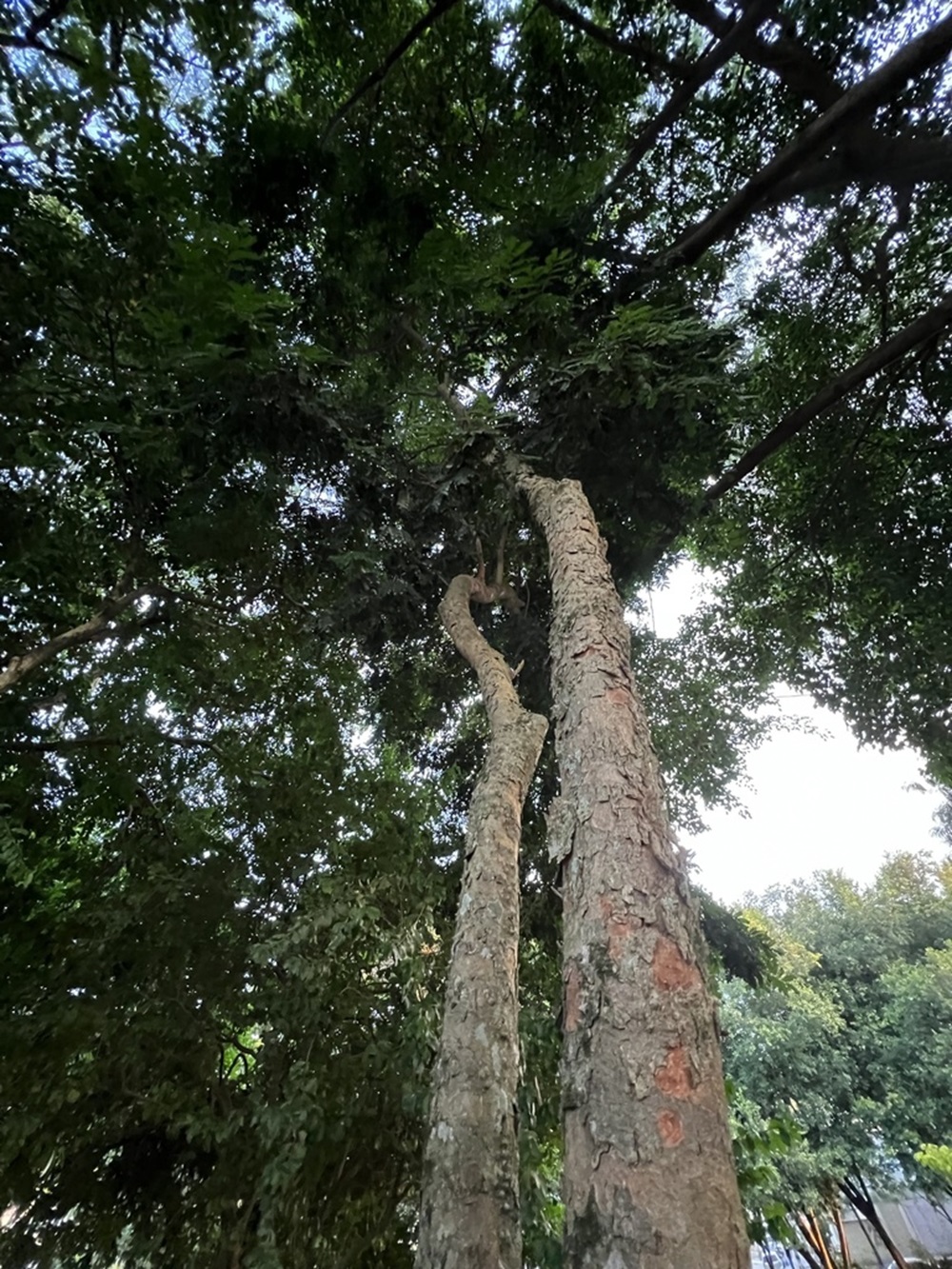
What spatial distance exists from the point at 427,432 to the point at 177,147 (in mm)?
2802

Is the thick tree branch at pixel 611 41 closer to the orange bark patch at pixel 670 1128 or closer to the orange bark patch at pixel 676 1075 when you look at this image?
the orange bark patch at pixel 676 1075

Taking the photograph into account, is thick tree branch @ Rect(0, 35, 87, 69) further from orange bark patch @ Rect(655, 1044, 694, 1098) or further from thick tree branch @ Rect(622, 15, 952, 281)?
orange bark patch @ Rect(655, 1044, 694, 1098)

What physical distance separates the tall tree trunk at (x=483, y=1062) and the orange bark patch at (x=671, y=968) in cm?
117

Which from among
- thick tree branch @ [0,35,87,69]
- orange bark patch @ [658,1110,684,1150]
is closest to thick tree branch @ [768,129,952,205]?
thick tree branch @ [0,35,87,69]

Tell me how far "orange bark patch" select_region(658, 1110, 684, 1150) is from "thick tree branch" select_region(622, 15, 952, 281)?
20.1 feet

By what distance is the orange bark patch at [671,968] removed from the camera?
69.9 inches

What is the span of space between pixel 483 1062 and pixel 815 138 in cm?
634

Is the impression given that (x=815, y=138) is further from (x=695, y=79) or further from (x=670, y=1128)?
(x=670, y=1128)

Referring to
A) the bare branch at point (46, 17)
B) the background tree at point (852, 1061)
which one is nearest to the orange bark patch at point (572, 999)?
the bare branch at point (46, 17)

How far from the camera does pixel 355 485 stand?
5793 mm

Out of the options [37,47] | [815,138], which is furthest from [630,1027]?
[815,138]

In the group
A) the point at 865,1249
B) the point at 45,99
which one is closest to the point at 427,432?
the point at 45,99

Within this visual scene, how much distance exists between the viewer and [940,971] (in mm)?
17062

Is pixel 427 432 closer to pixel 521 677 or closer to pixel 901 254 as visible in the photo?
pixel 521 677
